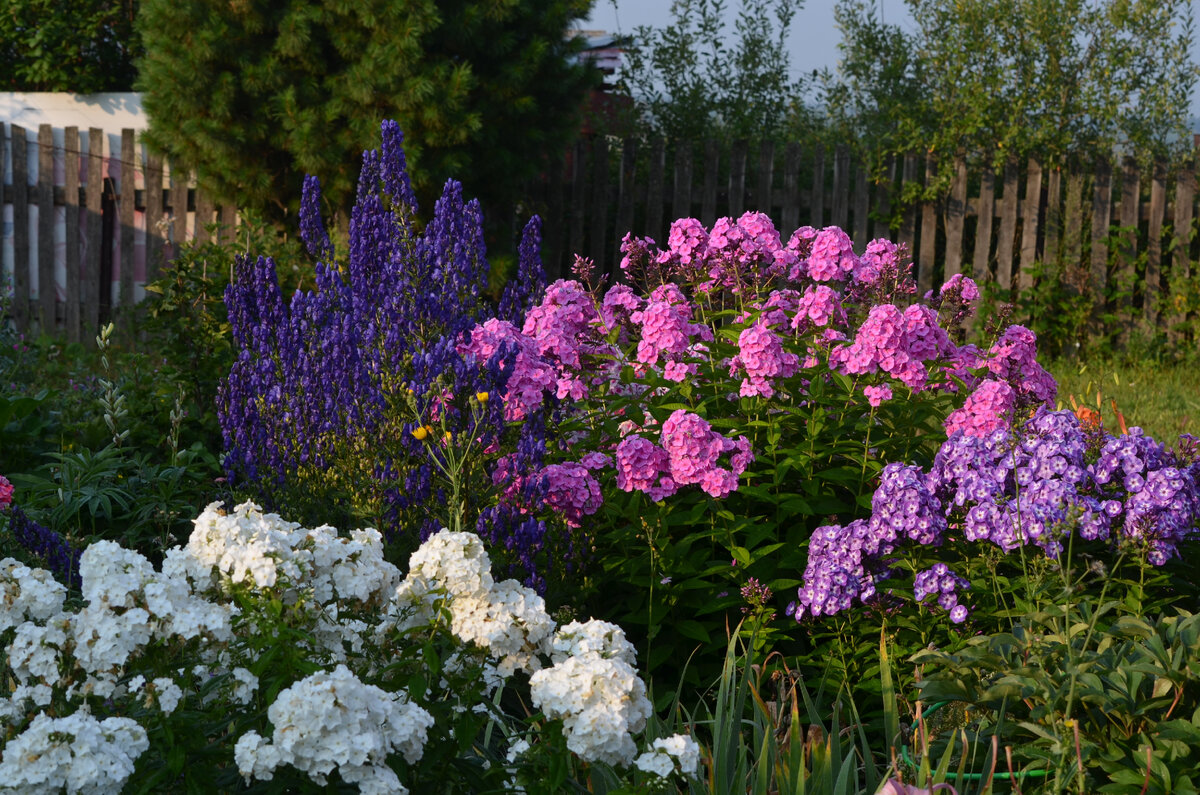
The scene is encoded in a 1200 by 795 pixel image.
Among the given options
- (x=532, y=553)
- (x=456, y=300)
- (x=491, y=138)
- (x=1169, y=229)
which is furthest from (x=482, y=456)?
(x=1169, y=229)

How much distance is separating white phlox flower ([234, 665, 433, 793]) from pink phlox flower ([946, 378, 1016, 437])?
2264 millimetres

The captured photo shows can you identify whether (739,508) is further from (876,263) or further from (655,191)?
(655,191)

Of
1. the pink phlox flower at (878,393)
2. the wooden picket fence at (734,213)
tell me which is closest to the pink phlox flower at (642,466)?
the pink phlox flower at (878,393)

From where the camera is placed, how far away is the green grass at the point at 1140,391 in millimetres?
6387

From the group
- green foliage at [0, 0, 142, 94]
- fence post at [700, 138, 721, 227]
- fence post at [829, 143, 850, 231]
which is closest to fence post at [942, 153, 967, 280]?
fence post at [829, 143, 850, 231]

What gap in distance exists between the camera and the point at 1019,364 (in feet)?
11.8

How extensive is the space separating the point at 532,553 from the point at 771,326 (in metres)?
1.27

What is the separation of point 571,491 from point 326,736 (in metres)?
1.65

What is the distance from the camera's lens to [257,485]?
3545mm

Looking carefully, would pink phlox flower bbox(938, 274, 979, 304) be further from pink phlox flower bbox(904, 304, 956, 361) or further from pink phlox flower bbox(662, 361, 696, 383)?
pink phlox flower bbox(662, 361, 696, 383)

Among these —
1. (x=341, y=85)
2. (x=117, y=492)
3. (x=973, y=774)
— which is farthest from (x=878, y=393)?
(x=341, y=85)

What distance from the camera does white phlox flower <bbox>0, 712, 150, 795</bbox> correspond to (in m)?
1.54

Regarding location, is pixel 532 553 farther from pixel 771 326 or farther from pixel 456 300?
pixel 771 326

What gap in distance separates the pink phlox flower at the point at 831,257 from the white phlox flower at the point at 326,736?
252 centimetres
